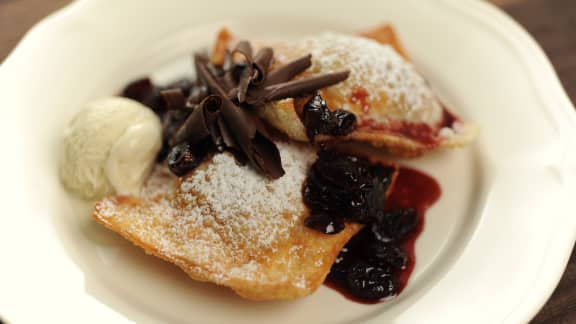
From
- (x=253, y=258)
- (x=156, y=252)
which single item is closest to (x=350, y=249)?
(x=253, y=258)

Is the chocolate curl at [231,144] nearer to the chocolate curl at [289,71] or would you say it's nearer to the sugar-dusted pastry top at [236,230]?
the sugar-dusted pastry top at [236,230]

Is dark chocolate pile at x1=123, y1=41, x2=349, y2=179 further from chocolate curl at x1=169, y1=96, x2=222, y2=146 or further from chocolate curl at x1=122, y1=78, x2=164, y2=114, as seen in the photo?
chocolate curl at x1=122, y1=78, x2=164, y2=114

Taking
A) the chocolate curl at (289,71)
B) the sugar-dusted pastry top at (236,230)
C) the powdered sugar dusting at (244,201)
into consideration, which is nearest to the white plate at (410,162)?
the sugar-dusted pastry top at (236,230)

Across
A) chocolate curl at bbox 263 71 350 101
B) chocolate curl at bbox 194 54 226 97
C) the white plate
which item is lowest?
the white plate

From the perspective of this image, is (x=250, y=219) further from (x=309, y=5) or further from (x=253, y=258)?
(x=309, y=5)

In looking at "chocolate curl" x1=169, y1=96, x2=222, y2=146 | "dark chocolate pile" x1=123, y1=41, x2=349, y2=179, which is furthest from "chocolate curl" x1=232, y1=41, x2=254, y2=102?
"chocolate curl" x1=169, y1=96, x2=222, y2=146

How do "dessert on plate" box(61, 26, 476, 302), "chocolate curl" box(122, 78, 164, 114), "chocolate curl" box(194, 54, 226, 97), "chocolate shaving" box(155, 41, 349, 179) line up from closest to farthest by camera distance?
"dessert on plate" box(61, 26, 476, 302) < "chocolate shaving" box(155, 41, 349, 179) < "chocolate curl" box(194, 54, 226, 97) < "chocolate curl" box(122, 78, 164, 114)

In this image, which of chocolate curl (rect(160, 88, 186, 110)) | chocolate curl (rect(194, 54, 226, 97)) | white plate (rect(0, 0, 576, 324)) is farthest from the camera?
chocolate curl (rect(160, 88, 186, 110))
